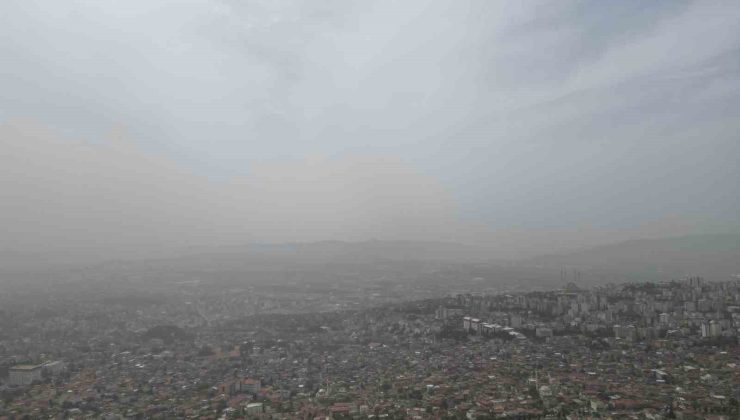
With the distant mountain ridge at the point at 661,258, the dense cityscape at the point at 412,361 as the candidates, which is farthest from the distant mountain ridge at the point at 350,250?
the dense cityscape at the point at 412,361

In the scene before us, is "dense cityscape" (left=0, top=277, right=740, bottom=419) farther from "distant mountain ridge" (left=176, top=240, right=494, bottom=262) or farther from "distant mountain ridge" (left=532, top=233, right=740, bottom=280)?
"distant mountain ridge" (left=176, top=240, right=494, bottom=262)

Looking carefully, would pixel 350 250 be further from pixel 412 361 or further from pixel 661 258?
pixel 412 361

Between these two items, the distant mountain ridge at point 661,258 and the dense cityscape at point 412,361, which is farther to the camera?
the distant mountain ridge at point 661,258

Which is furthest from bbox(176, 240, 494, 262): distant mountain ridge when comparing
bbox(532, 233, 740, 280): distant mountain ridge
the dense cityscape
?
the dense cityscape

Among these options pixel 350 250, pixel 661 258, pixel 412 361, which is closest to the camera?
pixel 412 361

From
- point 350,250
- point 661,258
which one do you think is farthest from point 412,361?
point 350,250

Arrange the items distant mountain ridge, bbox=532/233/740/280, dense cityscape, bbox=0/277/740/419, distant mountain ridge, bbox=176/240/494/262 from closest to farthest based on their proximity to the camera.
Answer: dense cityscape, bbox=0/277/740/419, distant mountain ridge, bbox=532/233/740/280, distant mountain ridge, bbox=176/240/494/262

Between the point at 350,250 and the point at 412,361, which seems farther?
the point at 350,250

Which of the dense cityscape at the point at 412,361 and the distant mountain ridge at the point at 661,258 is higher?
the distant mountain ridge at the point at 661,258

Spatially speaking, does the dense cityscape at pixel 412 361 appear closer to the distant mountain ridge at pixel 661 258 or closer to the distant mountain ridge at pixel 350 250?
the distant mountain ridge at pixel 661 258
